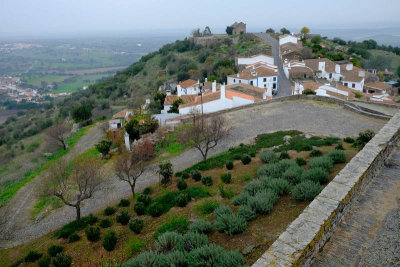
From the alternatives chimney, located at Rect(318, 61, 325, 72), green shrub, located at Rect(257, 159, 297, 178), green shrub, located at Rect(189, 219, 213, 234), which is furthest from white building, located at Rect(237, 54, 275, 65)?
green shrub, located at Rect(189, 219, 213, 234)

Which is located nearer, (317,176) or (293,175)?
(317,176)

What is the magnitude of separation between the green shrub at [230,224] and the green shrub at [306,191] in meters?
1.51

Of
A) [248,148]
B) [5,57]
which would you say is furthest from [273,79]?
[5,57]

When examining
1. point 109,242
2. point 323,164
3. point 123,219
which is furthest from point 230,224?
point 123,219

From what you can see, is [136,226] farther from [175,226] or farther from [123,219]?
[175,226]

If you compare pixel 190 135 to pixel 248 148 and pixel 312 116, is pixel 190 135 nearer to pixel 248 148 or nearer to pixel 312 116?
pixel 248 148

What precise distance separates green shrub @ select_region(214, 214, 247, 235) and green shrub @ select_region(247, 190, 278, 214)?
550 mm

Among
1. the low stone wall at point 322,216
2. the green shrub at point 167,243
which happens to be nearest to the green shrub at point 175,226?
the green shrub at point 167,243

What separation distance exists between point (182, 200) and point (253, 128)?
33.3ft

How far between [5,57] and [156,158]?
184m

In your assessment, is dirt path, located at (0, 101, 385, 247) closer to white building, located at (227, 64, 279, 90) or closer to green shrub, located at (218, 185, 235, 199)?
green shrub, located at (218, 185, 235, 199)

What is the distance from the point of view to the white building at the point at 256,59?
46547 mm

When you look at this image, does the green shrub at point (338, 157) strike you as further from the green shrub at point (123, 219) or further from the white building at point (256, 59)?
the white building at point (256, 59)

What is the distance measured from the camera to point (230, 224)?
236 inches
